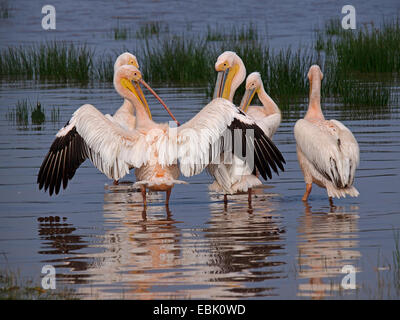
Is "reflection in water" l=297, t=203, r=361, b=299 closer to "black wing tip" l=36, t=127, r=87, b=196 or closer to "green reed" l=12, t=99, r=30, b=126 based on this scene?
"black wing tip" l=36, t=127, r=87, b=196

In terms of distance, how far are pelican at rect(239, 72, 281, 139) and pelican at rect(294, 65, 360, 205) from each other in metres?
0.76

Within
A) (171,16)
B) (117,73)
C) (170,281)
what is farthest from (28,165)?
(171,16)

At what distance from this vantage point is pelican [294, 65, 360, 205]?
837 cm

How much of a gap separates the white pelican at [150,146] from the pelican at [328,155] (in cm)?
40

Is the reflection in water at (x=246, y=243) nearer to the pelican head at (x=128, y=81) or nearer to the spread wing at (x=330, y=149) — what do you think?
the spread wing at (x=330, y=149)

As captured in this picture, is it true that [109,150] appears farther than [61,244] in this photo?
Yes

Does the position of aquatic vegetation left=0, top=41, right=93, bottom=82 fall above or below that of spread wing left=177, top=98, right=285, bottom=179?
above

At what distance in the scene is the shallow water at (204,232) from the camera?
6.05 m

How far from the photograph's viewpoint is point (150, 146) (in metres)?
8.26

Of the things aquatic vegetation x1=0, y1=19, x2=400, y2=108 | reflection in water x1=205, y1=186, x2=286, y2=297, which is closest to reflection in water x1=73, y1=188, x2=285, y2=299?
reflection in water x1=205, y1=186, x2=286, y2=297

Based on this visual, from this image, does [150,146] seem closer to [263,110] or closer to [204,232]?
[204,232]

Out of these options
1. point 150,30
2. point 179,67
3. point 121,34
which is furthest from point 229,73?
point 150,30

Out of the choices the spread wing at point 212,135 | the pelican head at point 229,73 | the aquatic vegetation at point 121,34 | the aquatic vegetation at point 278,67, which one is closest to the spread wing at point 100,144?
the spread wing at point 212,135

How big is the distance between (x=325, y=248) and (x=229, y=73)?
172 inches
